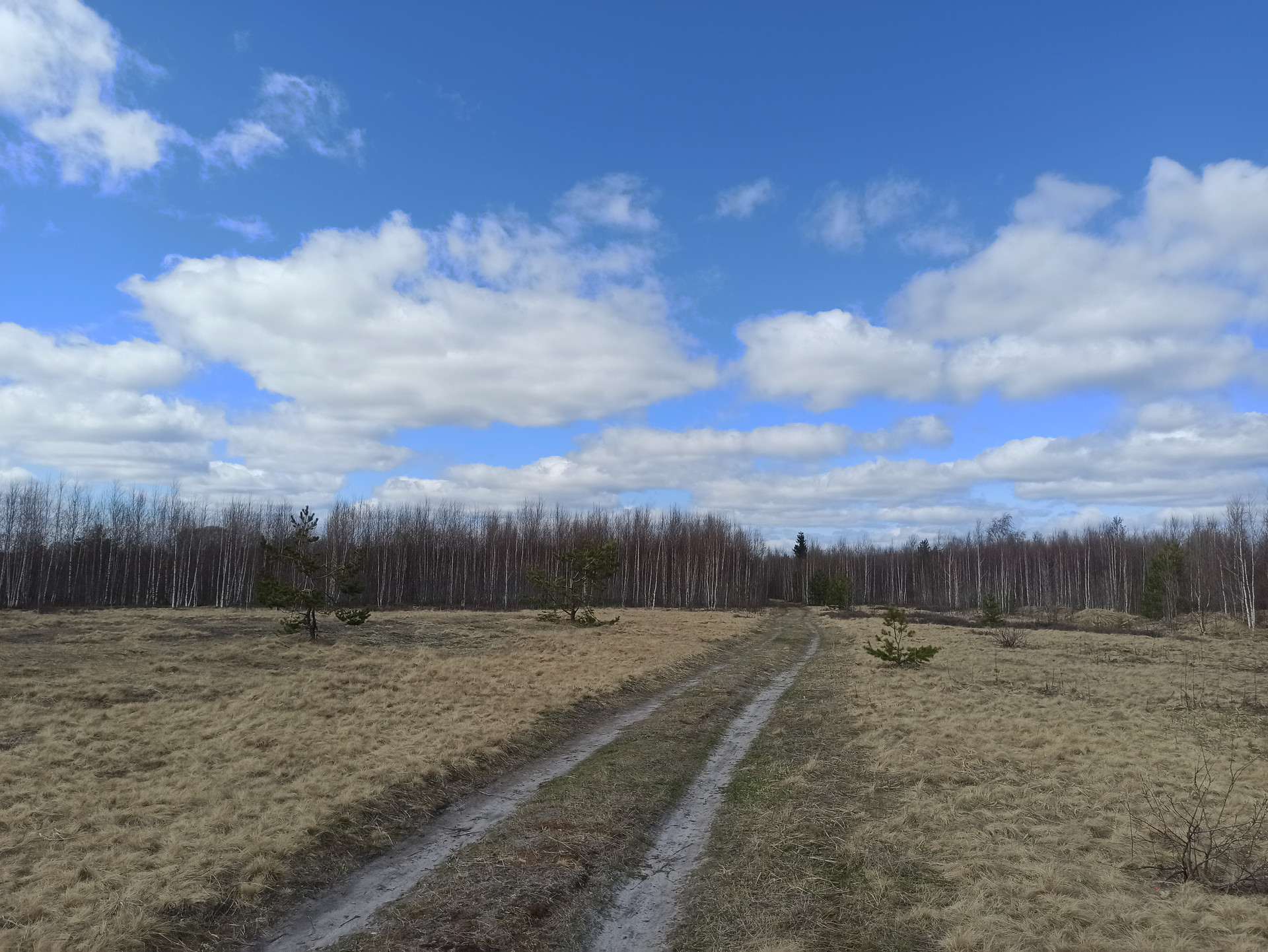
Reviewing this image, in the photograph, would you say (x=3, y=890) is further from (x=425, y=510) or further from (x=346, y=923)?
(x=425, y=510)

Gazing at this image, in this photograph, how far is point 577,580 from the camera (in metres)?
39.2

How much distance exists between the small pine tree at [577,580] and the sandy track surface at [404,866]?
25308 mm

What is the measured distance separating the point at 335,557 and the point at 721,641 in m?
55.7

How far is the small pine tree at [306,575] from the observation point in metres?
26.4

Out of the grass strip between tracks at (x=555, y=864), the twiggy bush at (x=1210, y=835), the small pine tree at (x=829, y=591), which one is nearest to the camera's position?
the grass strip between tracks at (x=555, y=864)

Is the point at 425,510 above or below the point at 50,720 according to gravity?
above

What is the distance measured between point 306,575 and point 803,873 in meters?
25.0

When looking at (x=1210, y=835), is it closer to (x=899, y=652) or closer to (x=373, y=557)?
(x=899, y=652)

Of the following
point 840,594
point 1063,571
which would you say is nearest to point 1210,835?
point 840,594

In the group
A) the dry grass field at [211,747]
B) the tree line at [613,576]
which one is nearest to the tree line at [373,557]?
the tree line at [613,576]

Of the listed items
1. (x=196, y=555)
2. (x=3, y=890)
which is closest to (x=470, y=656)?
(x=3, y=890)

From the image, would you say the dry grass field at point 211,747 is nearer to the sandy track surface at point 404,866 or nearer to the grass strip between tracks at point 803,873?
the sandy track surface at point 404,866

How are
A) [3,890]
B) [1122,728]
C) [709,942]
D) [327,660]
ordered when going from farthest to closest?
1. [327,660]
2. [1122,728]
3. [3,890]
4. [709,942]

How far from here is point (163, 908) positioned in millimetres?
6145
